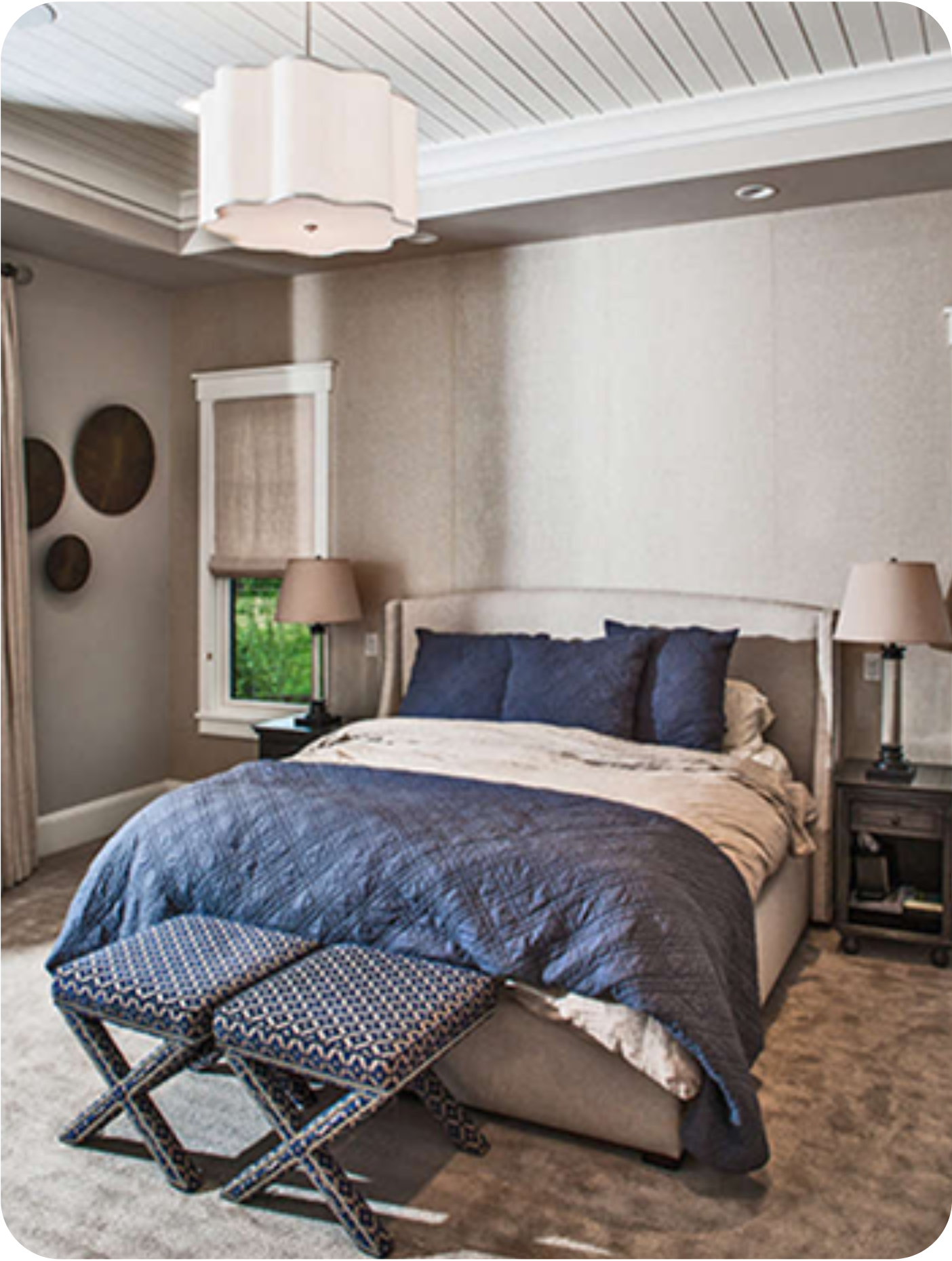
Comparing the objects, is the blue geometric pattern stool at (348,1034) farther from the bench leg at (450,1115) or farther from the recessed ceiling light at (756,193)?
the recessed ceiling light at (756,193)

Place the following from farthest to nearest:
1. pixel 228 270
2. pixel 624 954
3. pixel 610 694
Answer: pixel 228 270
pixel 610 694
pixel 624 954

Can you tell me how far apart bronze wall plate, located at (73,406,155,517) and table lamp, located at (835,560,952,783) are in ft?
7.72

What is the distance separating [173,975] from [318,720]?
1.70m

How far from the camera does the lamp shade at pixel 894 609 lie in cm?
239

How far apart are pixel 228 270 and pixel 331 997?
2639 mm

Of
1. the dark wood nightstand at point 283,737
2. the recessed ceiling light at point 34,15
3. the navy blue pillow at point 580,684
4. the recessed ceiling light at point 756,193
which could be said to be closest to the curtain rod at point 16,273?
the dark wood nightstand at point 283,737

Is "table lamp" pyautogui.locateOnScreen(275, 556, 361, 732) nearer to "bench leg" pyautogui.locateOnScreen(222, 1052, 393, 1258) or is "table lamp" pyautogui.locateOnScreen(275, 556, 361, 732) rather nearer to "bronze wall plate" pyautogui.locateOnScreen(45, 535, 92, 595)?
"bronze wall plate" pyautogui.locateOnScreen(45, 535, 92, 595)

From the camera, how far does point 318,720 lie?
318 centimetres

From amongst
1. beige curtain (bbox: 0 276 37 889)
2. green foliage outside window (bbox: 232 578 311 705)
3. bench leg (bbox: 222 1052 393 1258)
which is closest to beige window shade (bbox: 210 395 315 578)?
beige curtain (bbox: 0 276 37 889)

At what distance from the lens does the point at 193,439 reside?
372 centimetres

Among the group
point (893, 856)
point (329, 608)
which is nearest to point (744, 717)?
→ point (893, 856)

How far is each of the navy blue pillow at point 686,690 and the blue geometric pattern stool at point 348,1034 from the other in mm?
1229

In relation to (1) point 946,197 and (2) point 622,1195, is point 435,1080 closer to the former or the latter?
(2) point 622,1195

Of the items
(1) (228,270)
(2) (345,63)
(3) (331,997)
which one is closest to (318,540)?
(1) (228,270)
